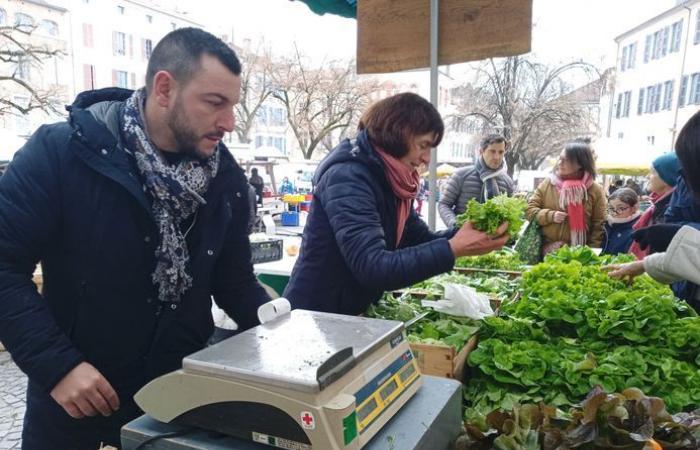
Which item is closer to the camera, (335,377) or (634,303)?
(335,377)

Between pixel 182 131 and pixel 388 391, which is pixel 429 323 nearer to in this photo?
pixel 388 391

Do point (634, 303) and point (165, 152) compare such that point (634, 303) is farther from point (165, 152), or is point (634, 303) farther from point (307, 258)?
point (165, 152)

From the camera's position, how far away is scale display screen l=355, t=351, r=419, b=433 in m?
1.04

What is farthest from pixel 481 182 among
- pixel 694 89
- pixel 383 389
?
pixel 694 89

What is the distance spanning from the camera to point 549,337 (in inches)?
90.7

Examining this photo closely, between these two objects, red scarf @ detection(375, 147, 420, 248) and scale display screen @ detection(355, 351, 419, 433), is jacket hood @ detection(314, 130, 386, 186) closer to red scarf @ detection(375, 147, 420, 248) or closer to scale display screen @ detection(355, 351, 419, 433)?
red scarf @ detection(375, 147, 420, 248)

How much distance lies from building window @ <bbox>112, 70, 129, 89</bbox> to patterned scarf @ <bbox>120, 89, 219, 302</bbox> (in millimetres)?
39233

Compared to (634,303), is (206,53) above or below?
above

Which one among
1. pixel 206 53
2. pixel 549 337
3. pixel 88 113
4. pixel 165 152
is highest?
pixel 206 53

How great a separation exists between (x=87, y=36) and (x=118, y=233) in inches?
1532

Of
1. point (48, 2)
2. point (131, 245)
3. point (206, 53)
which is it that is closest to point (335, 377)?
point (131, 245)

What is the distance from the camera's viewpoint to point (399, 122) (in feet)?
6.98

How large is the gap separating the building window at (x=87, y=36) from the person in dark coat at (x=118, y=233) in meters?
38.3

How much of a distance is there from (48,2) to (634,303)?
A: 38.1 m
